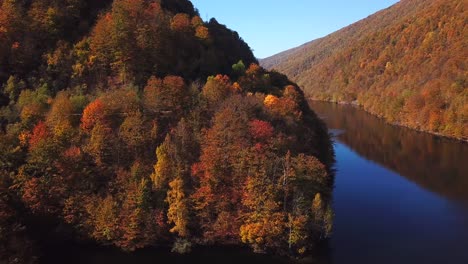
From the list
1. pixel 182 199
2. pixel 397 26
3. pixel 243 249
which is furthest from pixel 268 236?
pixel 397 26

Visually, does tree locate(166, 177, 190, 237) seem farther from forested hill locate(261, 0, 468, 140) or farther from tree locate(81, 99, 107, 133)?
forested hill locate(261, 0, 468, 140)

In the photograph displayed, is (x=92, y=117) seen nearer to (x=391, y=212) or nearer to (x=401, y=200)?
→ (x=391, y=212)

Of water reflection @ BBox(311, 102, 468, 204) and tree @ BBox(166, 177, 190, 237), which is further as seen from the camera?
water reflection @ BBox(311, 102, 468, 204)

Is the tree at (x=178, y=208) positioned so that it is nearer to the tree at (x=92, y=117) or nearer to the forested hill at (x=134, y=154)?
the forested hill at (x=134, y=154)

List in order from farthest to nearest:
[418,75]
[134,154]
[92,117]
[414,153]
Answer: [418,75] → [414,153] → [92,117] → [134,154]

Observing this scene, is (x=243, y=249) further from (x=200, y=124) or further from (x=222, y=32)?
(x=222, y=32)

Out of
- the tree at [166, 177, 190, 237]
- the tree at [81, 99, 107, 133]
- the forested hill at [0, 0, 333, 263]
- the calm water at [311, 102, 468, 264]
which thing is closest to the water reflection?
the calm water at [311, 102, 468, 264]

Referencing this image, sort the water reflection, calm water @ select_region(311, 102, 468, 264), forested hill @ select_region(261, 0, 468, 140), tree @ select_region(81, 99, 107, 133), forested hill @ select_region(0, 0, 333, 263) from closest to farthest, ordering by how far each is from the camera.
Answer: forested hill @ select_region(0, 0, 333, 263)
calm water @ select_region(311, 102, 468, 264)
tree @ select_region(81, 99, 107, 133)
the water reflection
forested hill @ select_region(261, 0, 468, 140)

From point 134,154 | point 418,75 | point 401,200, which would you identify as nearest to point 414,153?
point 401,200
